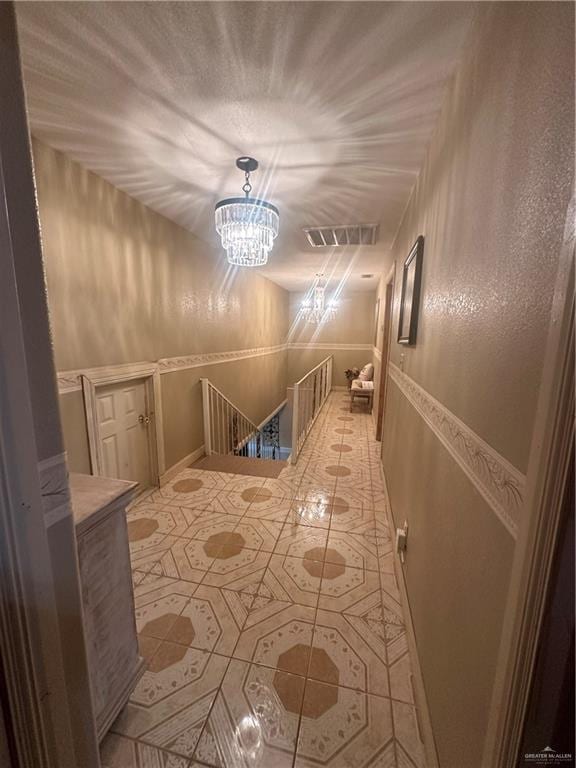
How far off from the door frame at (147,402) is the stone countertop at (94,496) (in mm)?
1188

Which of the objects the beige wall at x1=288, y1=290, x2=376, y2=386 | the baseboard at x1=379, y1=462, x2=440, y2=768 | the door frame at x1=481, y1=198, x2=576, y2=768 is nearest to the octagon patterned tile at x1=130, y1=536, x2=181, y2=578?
the baseboard at x1=379, y1=462, x2=440, y2=768

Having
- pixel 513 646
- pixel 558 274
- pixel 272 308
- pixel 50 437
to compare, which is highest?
pixel 272 308

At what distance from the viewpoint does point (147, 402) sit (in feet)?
9.83

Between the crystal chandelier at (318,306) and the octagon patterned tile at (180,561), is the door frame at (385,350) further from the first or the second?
the octagon patterned tile at (180,561)

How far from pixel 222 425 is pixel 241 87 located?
3623mm

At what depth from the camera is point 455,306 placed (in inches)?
46.4

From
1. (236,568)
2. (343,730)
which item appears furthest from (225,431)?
(343,730)

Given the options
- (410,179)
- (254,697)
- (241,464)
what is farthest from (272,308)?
(254,697)

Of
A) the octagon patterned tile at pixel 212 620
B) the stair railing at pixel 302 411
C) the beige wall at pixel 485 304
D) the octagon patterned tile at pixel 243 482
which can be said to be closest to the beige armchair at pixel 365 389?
the stair railing at pixel 302 411

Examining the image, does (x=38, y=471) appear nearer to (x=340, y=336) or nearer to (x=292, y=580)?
(x=292, y=580)

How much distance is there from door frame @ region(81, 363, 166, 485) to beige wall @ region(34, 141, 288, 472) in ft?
0.22

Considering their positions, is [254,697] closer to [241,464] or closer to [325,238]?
[241,464]

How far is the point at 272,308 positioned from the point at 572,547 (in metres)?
6.46

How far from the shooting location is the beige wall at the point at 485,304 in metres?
0.64
